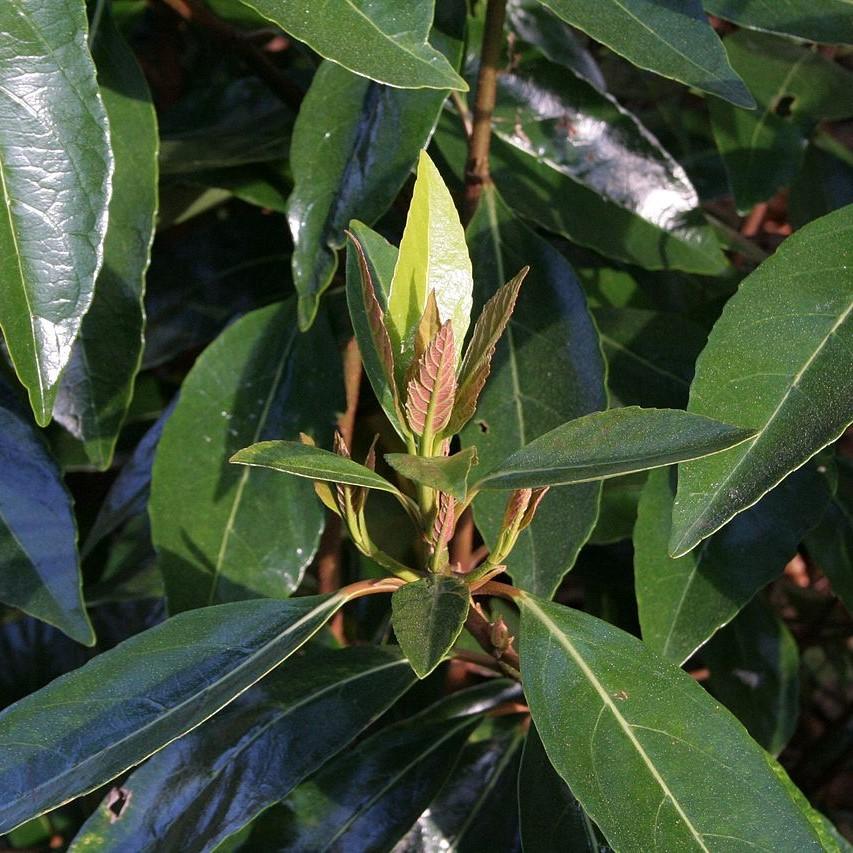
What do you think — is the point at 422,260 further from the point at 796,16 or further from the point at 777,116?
the point at 777,116

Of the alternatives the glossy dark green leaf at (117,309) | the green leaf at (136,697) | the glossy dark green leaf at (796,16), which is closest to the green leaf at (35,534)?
the glossy dark green leaf at (117,309)

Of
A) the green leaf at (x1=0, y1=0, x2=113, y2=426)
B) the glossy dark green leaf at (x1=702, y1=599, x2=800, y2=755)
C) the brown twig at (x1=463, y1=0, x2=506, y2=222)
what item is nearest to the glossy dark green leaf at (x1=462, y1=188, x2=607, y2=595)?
the brown twig at (x1=463, y1=0, x2=506, y2=222)

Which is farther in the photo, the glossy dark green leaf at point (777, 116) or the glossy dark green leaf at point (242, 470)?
the glossy dark green leaf at point (777, 116)

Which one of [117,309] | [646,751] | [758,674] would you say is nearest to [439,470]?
[646,751]

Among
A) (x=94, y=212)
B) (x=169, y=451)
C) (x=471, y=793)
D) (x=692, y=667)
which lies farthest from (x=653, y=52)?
(x=692, y=667)

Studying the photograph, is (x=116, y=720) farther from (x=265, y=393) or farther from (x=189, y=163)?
(x=189, y=163)

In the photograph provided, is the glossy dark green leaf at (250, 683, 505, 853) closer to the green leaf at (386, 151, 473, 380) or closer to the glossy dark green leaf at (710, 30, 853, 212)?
the green leaf at (386, 151, 473, 380)

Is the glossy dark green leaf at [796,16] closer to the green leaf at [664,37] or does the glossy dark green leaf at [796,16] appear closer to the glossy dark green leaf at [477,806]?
the green leaf at [664,37]
